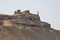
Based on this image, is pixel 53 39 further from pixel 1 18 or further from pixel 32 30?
pixel 1 18

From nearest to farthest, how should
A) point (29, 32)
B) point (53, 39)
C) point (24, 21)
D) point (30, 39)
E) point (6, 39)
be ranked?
point (6, 39) < point (30, 39) < point (29, 32) < point (53, 39) < point (24, 21)

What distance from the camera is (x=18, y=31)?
39188mm

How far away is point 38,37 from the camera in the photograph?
41438 millimetres

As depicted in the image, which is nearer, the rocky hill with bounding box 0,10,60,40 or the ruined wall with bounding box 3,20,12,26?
the rocky hill with bounding box 0,10,60,40

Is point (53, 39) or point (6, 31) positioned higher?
point (6, 31)

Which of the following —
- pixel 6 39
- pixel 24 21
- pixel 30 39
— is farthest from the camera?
pixel 24 21

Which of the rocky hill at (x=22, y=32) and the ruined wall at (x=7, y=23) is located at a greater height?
the ruined wall at (x=7, y=23)

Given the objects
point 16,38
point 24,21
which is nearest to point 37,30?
point 24,21

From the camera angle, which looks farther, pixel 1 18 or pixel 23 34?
pixel 1 18

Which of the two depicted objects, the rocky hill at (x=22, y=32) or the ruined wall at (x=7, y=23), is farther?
the ruined wall at (x=7, y=23)

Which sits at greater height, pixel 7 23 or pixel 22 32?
pixel 7 23

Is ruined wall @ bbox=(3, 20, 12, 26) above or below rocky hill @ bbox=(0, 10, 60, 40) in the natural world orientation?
above

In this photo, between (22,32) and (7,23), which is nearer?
(22,32)

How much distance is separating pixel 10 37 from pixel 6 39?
2.99 feet
